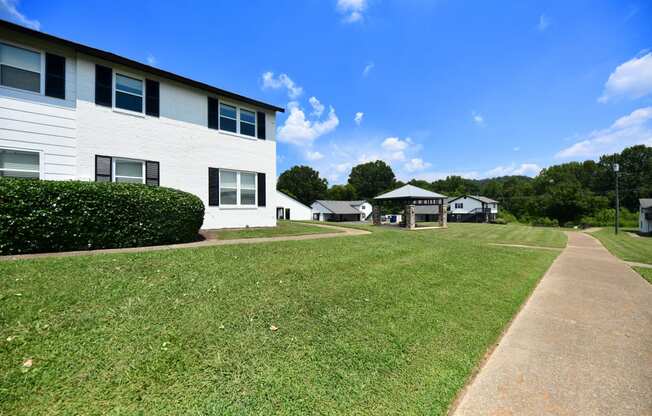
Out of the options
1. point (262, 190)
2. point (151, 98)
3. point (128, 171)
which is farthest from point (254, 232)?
point (151, 98)

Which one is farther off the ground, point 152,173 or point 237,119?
point 237,119

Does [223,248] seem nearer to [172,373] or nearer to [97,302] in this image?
[97,302]

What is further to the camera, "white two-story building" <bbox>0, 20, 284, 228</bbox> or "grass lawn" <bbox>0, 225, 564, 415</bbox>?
"white two-story building" <bbox>0, 20, 284, 228</bbox>

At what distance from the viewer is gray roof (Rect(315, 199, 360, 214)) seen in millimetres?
57131

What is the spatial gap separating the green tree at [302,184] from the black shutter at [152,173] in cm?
6255

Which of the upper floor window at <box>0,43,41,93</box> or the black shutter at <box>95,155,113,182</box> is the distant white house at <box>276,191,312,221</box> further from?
the upper floor window at <box>0,43,41,93</box>

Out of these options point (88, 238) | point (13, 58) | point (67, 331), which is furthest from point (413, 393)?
point (13, 58)

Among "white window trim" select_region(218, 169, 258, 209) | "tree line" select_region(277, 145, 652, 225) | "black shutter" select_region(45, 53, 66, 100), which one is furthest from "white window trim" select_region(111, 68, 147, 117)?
"tree line" select_region(277, 145, 652, 225)

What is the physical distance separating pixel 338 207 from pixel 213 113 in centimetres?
4813

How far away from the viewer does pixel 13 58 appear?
25.5ft

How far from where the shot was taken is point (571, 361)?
11.6 feet

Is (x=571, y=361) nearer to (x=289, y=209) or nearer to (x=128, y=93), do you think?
(x=128, y=93)

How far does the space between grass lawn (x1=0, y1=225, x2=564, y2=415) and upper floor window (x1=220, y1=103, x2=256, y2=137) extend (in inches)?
300

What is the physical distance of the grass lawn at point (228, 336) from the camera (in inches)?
95.3
